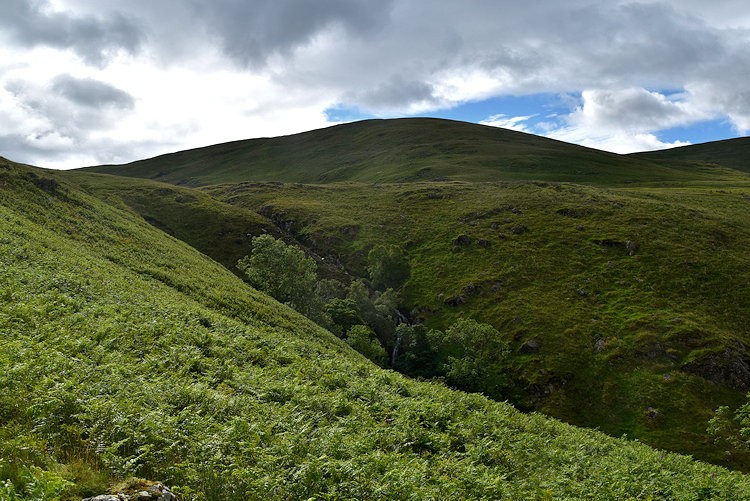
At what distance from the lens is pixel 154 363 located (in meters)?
16.1

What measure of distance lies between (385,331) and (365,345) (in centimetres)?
1380

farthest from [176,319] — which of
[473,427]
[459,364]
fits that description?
[459,364]

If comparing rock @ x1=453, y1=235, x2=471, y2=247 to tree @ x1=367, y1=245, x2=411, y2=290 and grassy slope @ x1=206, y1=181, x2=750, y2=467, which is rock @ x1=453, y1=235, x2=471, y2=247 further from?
tree @ x1=367, y1=245, x2=411, y2=290

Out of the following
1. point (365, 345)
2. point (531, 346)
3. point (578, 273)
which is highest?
point (578, 273)

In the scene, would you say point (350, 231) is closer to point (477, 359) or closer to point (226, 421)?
point (477, 359)

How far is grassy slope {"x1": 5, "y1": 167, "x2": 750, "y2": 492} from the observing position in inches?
346

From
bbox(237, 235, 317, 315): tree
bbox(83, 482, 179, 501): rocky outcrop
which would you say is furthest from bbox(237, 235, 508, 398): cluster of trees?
bbox(83, 482, 179, 501): rocky outcrop

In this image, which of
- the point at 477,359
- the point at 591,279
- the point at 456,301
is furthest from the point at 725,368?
the point at 456,301

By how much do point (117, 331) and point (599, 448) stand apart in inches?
930

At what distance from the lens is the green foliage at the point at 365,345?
65194mm

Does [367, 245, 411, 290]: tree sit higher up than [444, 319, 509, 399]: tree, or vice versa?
[367, 245, 411, 290]: tree

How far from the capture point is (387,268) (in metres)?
96.3

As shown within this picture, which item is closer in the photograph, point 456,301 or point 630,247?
point 456,301

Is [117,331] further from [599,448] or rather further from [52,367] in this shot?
[599,448]
